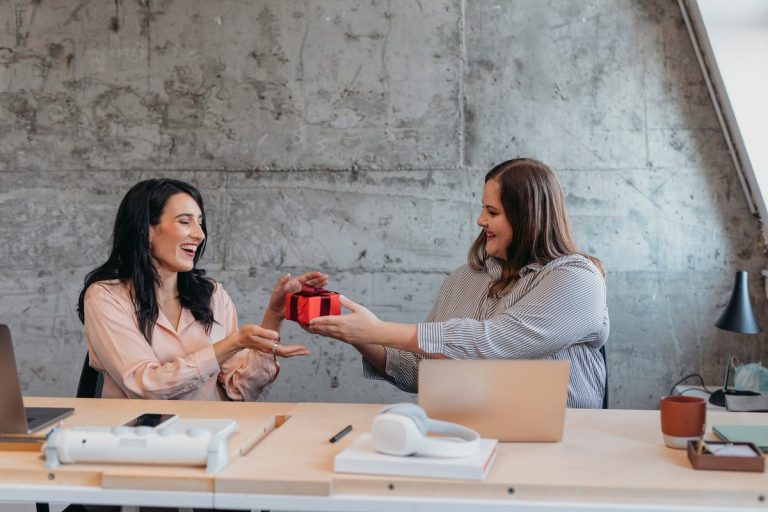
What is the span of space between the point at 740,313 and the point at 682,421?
6.57ft

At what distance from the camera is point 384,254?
4.26 meters

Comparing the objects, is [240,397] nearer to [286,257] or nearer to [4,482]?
[4,482]

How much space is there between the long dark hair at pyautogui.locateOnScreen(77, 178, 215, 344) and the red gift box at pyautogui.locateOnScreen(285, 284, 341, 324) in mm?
448

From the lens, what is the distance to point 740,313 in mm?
3643

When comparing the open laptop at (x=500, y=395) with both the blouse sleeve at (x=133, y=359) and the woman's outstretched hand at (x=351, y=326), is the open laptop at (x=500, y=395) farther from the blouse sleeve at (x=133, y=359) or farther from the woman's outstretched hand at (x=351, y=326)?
the blouse sleeve at (x=133, y=359)

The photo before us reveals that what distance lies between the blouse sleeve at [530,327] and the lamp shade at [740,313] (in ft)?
4.69

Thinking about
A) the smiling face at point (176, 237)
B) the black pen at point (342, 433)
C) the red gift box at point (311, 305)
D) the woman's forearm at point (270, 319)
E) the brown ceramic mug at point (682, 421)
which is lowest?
the black pen at point (342, 433)

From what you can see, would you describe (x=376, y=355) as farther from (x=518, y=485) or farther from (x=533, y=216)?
(x=518, y=485)

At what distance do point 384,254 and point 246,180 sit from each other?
79 centimetres

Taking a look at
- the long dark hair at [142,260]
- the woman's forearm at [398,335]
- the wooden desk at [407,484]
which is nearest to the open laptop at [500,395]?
the wooden desk at [407,484]

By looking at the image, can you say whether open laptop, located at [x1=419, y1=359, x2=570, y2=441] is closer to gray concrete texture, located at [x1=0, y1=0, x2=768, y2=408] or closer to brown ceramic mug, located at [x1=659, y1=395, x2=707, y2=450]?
brown ceramic mug, located at [x1=659, y1=395, x2=707, y2=450]

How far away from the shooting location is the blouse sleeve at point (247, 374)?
2797mm

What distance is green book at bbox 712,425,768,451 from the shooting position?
1.86m

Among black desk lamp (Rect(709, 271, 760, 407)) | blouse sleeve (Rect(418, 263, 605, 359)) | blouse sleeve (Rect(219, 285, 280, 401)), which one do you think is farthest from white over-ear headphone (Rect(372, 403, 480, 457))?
black desk lamp (Rect(709, 271, 760, 407))
